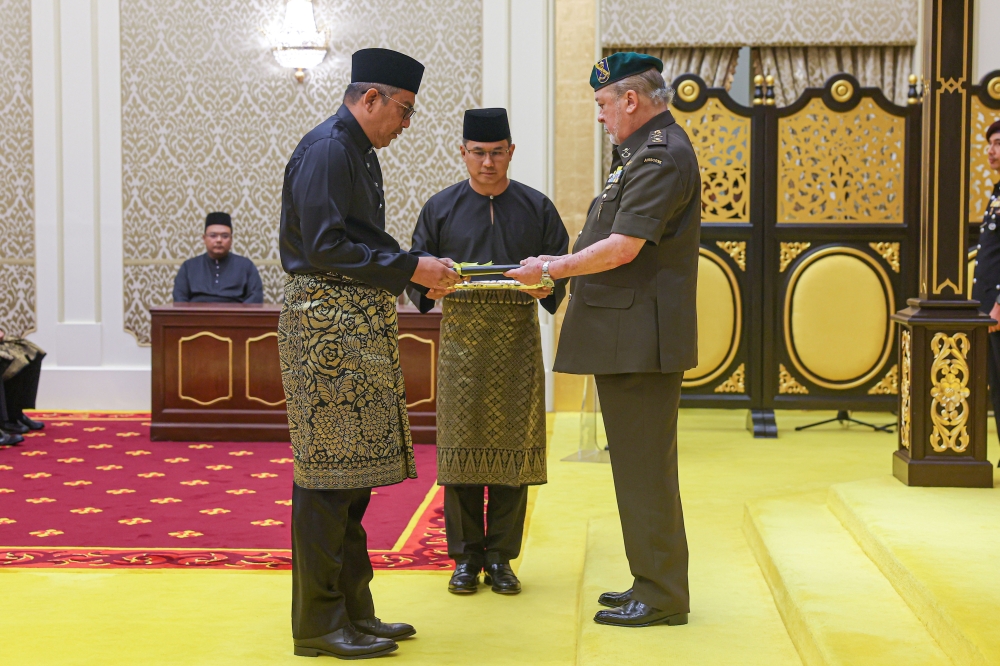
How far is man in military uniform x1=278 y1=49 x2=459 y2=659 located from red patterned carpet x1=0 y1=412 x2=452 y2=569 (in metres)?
1.00

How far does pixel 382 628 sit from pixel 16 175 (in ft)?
19.9

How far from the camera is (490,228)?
3428 millimetres

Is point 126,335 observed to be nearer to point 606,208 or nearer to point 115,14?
point 115,14

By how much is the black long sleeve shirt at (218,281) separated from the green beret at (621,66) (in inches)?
190

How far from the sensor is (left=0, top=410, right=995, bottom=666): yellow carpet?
8.80 feet

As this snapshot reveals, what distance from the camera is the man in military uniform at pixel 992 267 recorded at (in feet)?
16.6

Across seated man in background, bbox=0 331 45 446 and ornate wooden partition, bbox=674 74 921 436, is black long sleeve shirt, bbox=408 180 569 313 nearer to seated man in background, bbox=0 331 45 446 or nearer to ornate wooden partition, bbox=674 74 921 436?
ornate wooden partition, bbox=674 74 921 436

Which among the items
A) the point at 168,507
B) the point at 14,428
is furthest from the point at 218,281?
the point at 168,507

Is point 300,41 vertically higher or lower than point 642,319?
higher

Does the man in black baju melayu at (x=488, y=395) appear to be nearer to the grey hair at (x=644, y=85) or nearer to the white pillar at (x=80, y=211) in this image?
the grey hair at (x=644, y=85)

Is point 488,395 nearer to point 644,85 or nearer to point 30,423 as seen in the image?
point 644,85

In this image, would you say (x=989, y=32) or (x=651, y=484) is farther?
(x=989, y=32)

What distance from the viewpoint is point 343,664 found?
2650mm

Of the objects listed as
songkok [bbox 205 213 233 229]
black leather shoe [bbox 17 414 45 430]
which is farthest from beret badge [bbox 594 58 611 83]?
Answer: black leather shoe [bbox 17 414 45 430]
